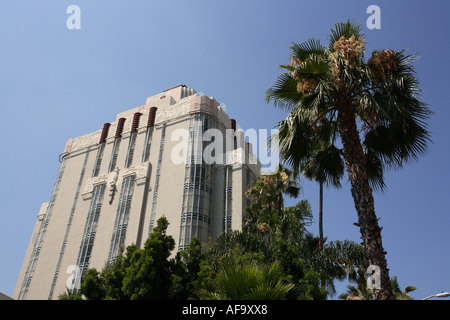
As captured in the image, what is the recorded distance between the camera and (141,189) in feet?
134

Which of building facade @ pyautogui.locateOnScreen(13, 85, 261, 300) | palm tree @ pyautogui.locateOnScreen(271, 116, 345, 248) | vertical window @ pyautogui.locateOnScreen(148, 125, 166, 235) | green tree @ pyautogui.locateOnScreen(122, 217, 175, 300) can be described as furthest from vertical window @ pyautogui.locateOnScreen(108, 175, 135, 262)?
palm tree @ pyautogui.locateOnScreen(271, 116, 345, 248)

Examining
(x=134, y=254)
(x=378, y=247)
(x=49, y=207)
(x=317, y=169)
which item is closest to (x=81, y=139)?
(x=49, y=207)

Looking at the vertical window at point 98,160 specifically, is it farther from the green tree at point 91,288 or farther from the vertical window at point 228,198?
the green tree at point 91,288

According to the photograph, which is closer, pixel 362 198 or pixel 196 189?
pixel 362 198

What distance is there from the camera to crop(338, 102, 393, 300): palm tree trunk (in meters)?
8.29

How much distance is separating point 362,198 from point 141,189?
34.1 metres

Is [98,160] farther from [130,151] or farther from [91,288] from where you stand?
[91,288]

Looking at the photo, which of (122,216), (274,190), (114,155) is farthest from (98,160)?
(274,190)

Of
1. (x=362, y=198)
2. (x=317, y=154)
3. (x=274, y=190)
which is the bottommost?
(x=362, y=198)

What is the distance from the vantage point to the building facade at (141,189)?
37.9 metres

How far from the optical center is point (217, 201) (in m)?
→ 39.0

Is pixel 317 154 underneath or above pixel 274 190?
underneath

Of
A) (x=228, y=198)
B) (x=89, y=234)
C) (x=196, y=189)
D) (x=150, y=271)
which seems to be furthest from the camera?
(x=89, y=234)
